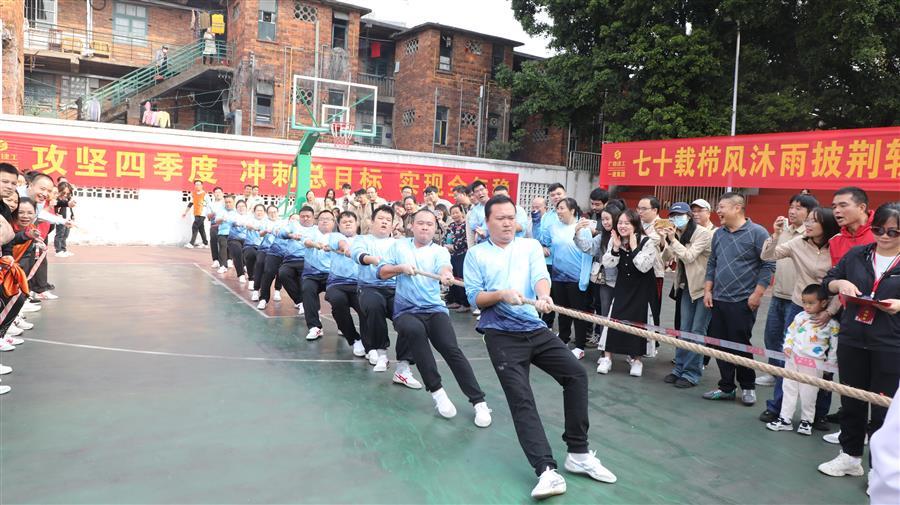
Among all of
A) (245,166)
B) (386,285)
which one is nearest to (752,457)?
(386,285)

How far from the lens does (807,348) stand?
3928mm

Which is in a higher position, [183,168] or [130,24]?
[130,24]

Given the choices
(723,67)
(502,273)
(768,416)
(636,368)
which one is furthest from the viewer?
(723,67)

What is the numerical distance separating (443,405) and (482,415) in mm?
275

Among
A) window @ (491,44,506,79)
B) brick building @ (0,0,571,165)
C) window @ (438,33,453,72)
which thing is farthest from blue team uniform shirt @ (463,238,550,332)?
window @ (491,44,506,79)

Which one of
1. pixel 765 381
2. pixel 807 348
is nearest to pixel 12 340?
pixel 807 348

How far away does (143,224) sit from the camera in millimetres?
14656

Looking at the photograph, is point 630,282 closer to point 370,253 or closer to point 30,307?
point 370,253

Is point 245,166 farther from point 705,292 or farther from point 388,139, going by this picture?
point 705,292

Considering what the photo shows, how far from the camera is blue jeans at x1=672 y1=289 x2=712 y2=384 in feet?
16.7

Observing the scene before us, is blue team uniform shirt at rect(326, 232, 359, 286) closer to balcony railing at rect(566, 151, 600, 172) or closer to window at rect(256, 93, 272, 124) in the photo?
window at rect(256, 93, 272, 124)

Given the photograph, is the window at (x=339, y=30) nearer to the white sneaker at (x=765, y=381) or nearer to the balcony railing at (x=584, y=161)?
the balcony railing at (x=584, y=161)

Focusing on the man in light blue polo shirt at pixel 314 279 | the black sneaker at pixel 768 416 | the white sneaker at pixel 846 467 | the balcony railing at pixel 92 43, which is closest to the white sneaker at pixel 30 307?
the man in light blue polo shirt at pixel 314 279

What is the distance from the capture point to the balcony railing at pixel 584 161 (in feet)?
68.7
